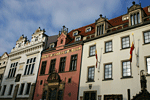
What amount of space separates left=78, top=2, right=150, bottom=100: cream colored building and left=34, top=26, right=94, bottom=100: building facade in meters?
1.35

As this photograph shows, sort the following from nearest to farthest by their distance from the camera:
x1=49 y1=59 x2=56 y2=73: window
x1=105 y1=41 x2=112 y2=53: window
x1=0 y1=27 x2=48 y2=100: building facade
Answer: x1=105 y1=41 x2=112 y2=53: window
x1=49 y1=59 x2=56 y2=73: window
x1=0 y1=27 x2=48 y2=100: building facade

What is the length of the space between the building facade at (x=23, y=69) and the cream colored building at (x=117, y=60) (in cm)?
1068

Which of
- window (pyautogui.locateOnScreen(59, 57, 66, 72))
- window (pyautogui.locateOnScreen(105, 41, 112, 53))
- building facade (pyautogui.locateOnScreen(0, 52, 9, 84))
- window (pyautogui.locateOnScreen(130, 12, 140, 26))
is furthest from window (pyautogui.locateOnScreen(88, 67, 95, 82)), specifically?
building facade (pyautogui.locateOnScreen(0, 52, 9, 84))

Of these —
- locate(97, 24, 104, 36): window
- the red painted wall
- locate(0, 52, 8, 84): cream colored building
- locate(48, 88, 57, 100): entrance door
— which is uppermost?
locate(97, 24, 104, 36): window

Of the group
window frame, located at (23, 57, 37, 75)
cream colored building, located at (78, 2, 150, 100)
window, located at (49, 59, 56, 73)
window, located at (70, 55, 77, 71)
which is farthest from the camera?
window frame, located at (23, 57, 37, 75)

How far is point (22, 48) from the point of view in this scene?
34.6m

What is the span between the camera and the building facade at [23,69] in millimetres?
28923

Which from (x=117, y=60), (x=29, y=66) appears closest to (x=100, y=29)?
(x=117, y=60)

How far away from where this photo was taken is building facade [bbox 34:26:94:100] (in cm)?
2283

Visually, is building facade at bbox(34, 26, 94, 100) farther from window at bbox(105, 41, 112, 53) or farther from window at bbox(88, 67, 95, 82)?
window at bbox(105, 41, 112, 53)

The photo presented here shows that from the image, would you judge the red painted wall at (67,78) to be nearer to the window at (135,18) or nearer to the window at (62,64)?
the window at (62,64)

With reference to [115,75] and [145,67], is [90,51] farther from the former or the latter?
[145,67]

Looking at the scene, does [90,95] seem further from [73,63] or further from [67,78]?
[73,63]

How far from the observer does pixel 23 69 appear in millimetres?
31406
